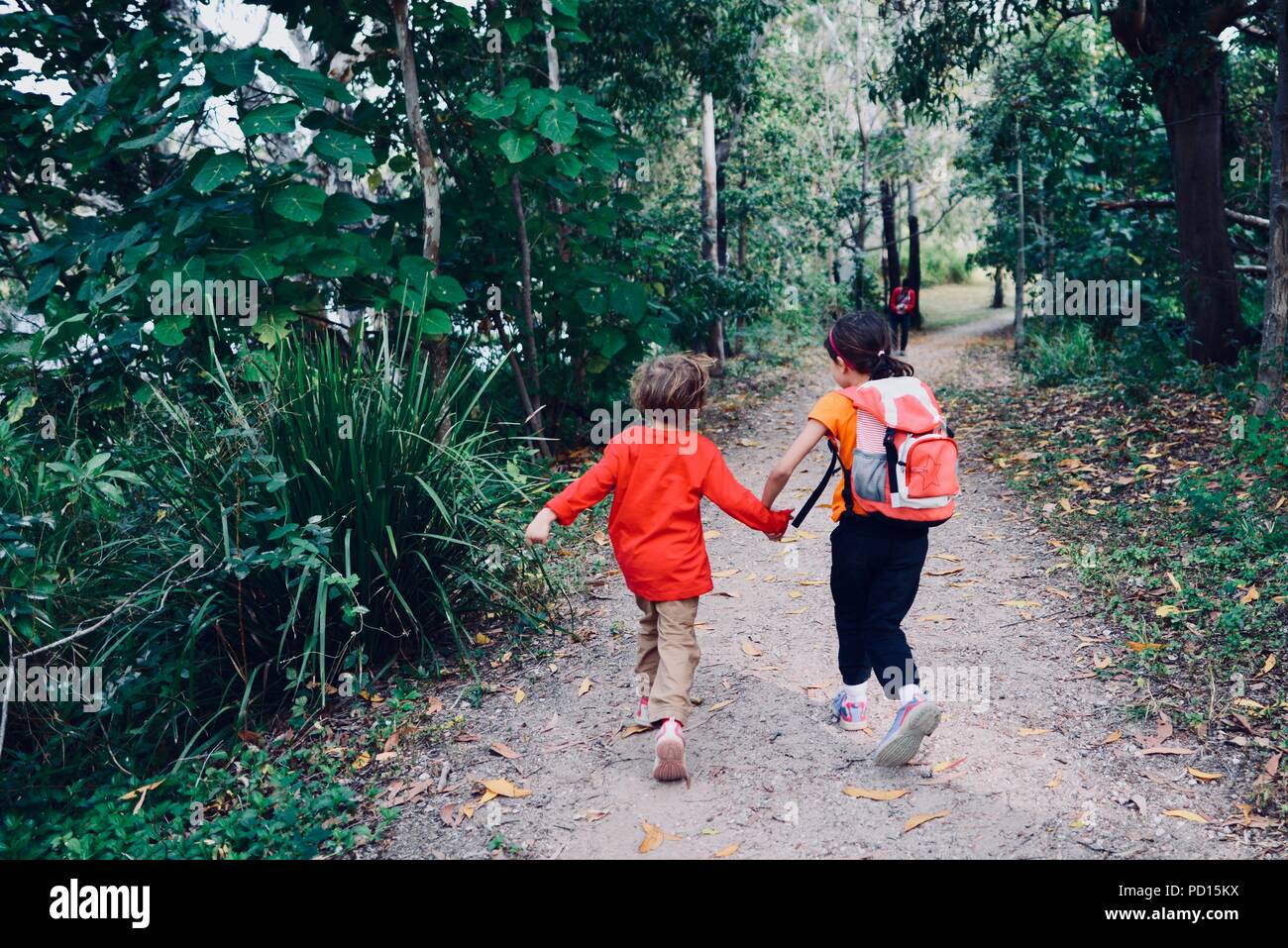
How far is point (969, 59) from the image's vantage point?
9195 mm

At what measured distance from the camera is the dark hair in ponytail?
3.53m

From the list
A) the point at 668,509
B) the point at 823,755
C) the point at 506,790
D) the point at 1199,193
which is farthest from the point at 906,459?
the point at 1199,193

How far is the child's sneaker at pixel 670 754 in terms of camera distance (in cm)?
360

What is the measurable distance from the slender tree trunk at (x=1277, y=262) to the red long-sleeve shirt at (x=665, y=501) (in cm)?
489

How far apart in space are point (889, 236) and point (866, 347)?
19274 mm

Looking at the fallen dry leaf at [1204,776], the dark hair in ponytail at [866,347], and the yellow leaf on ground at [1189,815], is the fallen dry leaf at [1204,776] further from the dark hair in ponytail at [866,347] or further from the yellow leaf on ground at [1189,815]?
the dark hair in ponytail at [866,347]

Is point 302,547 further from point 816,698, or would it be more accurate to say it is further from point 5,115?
point 5,115

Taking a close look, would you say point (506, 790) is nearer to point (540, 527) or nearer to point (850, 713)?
point (540, 527)

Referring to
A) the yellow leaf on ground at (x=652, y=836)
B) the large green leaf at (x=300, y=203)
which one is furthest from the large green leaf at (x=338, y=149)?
the yellow leaf on ground at (x=652, y=836)

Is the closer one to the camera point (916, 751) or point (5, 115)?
point (916, 751)

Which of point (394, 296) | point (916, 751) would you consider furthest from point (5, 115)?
point (916, 751)

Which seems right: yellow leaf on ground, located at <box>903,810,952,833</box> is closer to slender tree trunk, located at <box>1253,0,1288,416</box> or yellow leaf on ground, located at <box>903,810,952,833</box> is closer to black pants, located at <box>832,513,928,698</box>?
black pants, located at <box>832,513,928,698</box>

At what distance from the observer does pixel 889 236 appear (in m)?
21.6

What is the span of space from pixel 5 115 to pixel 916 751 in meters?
6.61
